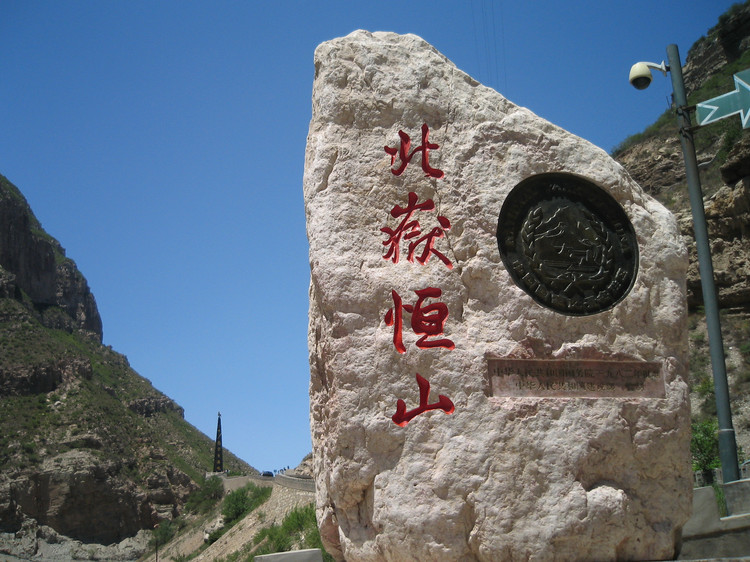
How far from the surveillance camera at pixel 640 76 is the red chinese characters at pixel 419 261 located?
3581mm

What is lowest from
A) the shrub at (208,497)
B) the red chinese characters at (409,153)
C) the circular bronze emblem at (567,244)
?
the shrub at (208,497)

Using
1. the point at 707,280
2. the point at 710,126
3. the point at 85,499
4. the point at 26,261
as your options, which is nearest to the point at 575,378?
the point at 707,280

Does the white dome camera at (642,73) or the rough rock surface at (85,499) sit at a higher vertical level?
the white dome camera at (642,73)

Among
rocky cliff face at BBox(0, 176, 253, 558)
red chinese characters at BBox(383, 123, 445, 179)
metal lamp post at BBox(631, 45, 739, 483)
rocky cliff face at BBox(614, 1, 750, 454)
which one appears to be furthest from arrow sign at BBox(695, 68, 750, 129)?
rocky cliff face at BBox(0, 176, 253, 558)

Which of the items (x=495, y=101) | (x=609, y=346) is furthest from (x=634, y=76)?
(x=609, y=346)

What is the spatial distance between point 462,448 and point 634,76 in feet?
17.8

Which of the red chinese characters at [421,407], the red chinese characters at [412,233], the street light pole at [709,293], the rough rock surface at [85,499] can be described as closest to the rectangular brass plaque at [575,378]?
the red chinese characters at [421,407]

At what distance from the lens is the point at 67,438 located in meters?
56.9

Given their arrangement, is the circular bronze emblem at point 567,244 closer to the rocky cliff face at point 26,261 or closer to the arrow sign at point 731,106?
the arrow sign at point 731,106

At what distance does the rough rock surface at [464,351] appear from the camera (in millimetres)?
5199

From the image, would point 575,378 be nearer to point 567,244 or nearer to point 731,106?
point 567,244

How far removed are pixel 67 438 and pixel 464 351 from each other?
5897 cm

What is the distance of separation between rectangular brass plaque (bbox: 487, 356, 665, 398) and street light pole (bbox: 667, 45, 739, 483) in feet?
5.57

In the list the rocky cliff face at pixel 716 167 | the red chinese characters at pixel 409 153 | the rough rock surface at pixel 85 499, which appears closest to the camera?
the red chinese characters at pixel 409 153
